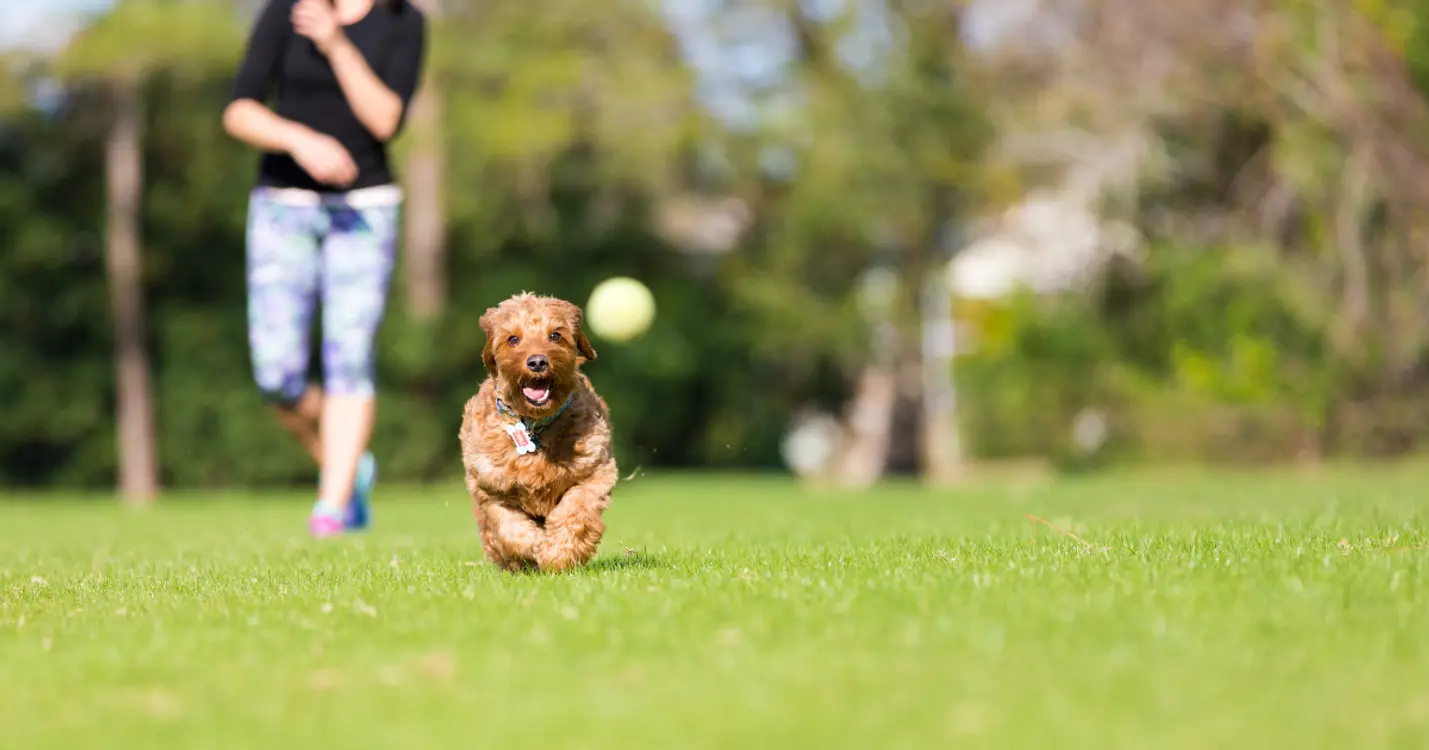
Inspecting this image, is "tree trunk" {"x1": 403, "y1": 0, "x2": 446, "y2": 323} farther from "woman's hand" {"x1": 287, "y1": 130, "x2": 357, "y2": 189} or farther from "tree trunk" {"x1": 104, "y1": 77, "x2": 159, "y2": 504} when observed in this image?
"woman's hand" {"x1": 287, "y1": 130, "x2": 357, "y2": 189}

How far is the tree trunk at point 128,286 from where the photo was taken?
18.4 meters

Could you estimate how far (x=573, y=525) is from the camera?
5426 mm

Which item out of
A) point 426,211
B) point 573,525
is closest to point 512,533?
point 573,525

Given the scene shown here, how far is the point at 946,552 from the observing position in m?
5.86

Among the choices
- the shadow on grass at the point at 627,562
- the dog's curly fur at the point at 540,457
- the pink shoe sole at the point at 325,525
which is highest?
the dog's curly fur at the point at 540,457

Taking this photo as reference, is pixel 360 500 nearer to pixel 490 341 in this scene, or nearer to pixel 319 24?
pixel 319 24

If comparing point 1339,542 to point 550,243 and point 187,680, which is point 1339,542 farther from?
point 550,243

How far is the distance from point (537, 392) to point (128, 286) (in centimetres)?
1455

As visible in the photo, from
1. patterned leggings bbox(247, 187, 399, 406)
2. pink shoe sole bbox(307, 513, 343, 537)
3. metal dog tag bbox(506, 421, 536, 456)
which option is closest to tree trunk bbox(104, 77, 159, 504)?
pink shoe sole bbox(307, 513, 343, 537)

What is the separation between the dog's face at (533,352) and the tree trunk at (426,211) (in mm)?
14353

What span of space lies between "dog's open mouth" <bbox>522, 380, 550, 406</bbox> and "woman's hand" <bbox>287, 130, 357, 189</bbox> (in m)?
2.77

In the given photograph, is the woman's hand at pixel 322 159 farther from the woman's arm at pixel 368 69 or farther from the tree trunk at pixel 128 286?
the tree trunk at pixel 128 286

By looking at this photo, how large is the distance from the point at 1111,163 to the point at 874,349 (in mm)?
4332

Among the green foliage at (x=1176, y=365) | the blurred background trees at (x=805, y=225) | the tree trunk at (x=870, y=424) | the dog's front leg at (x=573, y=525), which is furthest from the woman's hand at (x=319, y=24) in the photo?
the tree trunk at (x=870, y=424)
